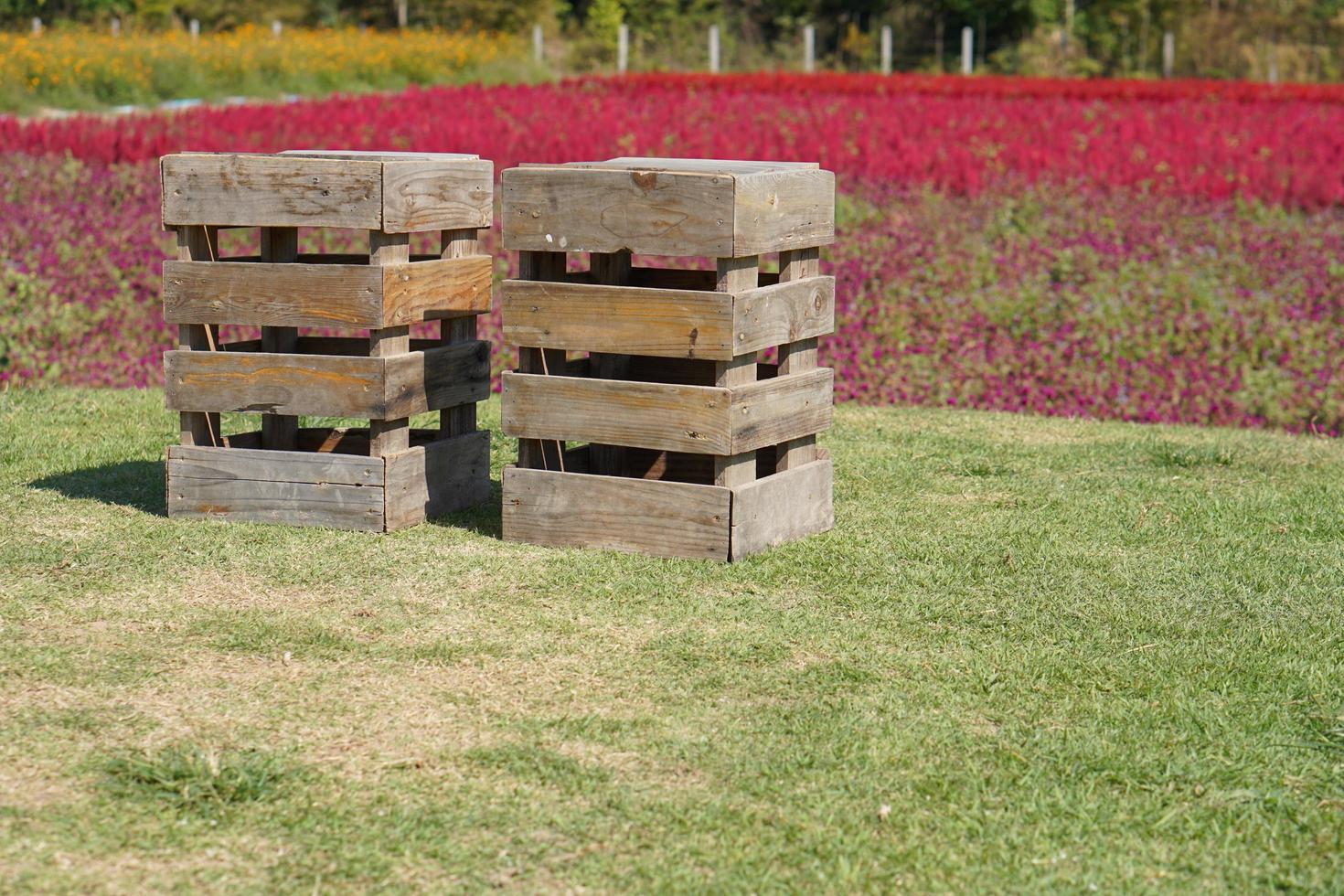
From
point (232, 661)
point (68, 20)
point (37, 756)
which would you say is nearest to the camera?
point (37, 756)

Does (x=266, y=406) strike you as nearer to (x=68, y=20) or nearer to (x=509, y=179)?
(x=509, y=179)

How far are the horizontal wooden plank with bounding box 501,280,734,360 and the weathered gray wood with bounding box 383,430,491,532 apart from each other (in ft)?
2.06

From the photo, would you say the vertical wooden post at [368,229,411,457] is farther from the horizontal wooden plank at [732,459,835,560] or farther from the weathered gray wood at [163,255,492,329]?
the horizontal wooden plank at [732,459,835,560]

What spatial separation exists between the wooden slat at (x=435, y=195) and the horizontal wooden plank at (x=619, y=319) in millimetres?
432

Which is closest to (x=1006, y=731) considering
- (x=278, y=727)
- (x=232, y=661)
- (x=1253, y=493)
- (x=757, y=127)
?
(x=278, y=727)

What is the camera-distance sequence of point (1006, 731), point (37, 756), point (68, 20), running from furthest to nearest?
point (68, 20) → point (1006, 731) → point (37, 756)

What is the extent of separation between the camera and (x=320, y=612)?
15.0ft

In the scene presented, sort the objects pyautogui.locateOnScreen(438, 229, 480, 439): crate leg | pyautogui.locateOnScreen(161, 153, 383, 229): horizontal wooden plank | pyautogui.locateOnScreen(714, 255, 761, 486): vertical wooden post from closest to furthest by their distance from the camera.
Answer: pyautogui.locateOnScreen(714, 255, 761, 486): vertical wooden post < pyautogui.locateOnScreen(161, 153, 383, 229): horizontal wooden plank < pyautogui.locateOnScreen(438, 229, 480, 439): crate leg

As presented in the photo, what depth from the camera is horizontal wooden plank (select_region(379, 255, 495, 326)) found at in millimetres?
5438

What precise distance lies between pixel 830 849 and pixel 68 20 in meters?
46.2

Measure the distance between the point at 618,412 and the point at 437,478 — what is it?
93cm

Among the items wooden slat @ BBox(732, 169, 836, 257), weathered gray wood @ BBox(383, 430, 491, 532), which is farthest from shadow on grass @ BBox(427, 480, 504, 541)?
wooden slat @ BBox(732, 169, 836, 257)

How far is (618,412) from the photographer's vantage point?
5.25 m

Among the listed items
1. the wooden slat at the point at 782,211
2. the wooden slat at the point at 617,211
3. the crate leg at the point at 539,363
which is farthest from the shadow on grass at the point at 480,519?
the wooden slat at the point at 782,211
